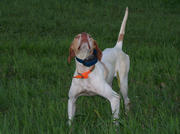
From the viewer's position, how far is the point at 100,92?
3.63 m

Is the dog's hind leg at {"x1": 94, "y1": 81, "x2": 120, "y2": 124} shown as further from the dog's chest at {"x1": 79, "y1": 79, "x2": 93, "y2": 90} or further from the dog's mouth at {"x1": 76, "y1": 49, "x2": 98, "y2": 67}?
the dog's mouth at {"x1": 76, "y1": 49, "x2": 98, "y2": 67}

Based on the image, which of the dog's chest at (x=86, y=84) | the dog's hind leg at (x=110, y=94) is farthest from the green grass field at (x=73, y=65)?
the dog's chest at (x=86, y=84)

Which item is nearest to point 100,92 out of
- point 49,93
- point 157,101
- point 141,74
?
point 157,101

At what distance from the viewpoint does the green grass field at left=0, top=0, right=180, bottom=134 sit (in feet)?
10.6

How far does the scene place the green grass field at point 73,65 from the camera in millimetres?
3222

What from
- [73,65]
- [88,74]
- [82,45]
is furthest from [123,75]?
[73,65]

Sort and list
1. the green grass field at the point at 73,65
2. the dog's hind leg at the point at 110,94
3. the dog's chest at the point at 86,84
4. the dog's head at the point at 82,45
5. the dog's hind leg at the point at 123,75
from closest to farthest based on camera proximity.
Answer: the green grass field at the point at 73,65, the dog's head at the point at 82,45, the dog's hind leg at the point at 110,94, the dog's chest at the point at 86,84, the dog's hind leg at the point at 123,75

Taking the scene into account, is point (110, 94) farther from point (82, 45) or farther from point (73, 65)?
point (73, 65)

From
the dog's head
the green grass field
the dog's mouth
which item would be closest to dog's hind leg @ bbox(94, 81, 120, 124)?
the green grass field

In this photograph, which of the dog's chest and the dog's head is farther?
the dog's chest

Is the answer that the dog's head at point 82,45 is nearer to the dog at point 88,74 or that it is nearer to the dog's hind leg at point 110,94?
the dog at point 88,74

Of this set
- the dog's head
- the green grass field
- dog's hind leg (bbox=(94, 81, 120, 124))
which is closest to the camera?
the green grass field

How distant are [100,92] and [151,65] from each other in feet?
9.39

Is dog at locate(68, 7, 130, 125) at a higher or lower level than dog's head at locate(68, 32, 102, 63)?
lower
